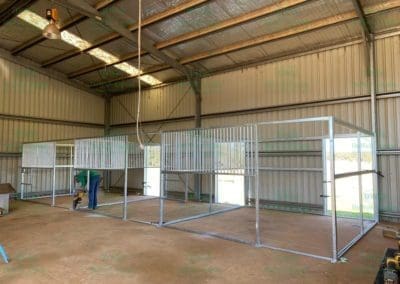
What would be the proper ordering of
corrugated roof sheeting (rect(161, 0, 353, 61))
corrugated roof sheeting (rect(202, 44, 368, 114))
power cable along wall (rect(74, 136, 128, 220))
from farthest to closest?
power cable along wall (rect(74, 136, 128, 220)), corrugated roof sheeting (rect(202, 44, 368, 114)), corrugated roof sheeting (rect(161, 0, 353, 61))

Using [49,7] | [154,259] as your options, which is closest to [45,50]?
[49,7]

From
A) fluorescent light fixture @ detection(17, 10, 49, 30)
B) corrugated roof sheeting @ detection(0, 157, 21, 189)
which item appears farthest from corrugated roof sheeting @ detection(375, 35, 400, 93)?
corrugated roof sheeting @ detection(0, 157, 21, 189)

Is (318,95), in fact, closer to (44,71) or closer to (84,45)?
(84,45)

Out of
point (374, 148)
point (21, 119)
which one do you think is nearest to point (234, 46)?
point (374, 148)

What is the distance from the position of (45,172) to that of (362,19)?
10.2m

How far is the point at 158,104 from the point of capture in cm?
1037

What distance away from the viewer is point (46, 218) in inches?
246

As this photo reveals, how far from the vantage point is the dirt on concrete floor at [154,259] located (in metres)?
3.22

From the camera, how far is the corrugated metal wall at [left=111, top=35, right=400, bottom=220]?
6031 mm

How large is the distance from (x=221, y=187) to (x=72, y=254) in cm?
528

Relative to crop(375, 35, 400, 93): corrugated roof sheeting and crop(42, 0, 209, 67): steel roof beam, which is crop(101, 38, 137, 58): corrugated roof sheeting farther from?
crop(375, 35, 400, 93): corrugated roof sheeting

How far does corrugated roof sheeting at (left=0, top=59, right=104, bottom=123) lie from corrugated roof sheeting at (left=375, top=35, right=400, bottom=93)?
31.7ft

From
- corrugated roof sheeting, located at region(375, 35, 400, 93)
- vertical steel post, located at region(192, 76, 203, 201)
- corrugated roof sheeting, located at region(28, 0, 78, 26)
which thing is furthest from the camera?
vertical steel post, located at region(192, 76, 203, 201)

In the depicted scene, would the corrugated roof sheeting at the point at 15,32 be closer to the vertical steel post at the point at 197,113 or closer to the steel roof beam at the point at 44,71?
the steel roof beam at the point at 44,71
